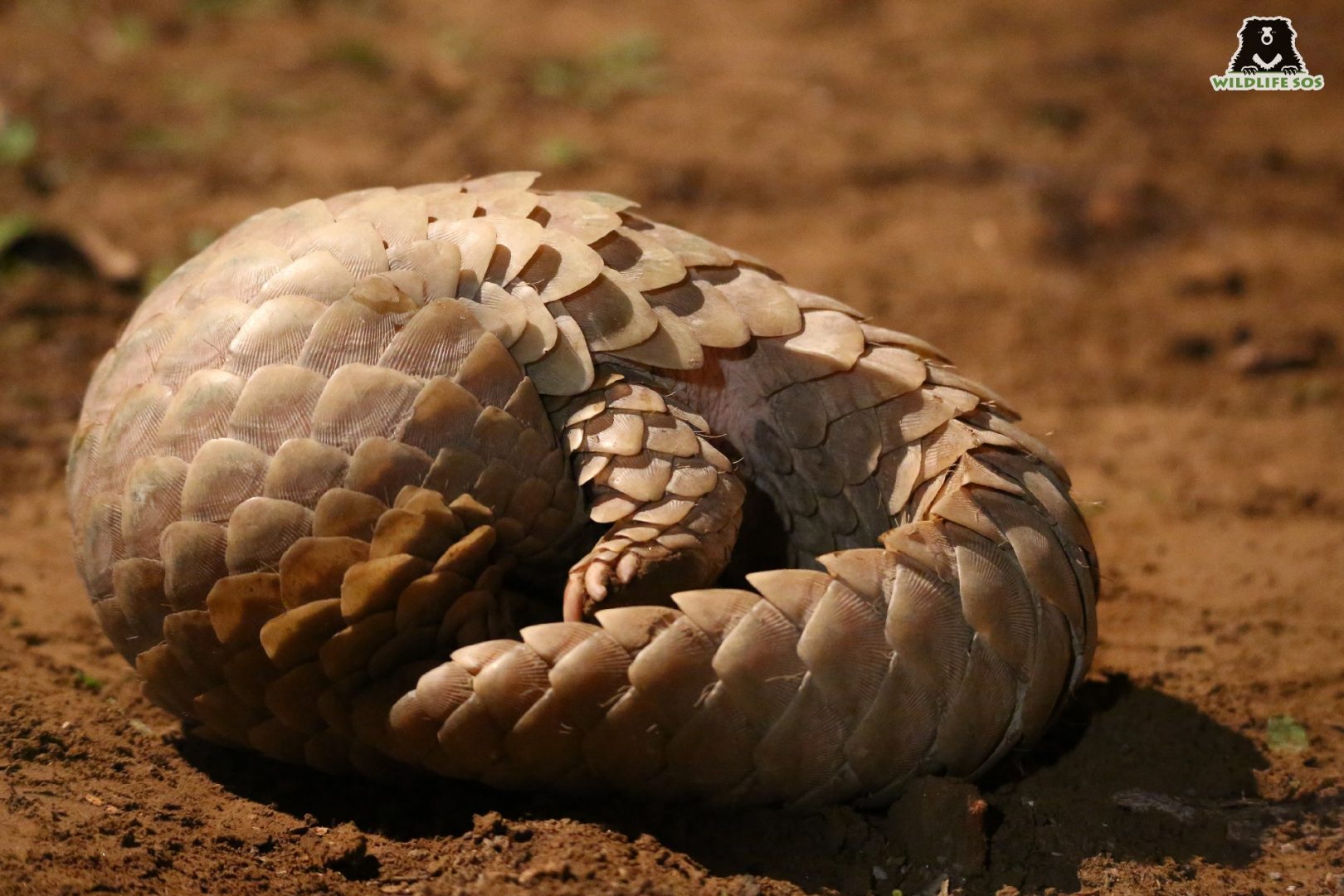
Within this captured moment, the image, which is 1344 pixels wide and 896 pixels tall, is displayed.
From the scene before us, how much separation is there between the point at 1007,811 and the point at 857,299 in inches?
139

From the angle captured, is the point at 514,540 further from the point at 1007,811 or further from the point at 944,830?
the point at 1007,811

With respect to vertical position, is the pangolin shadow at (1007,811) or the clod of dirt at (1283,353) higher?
the clod of dirt at (1283,353)

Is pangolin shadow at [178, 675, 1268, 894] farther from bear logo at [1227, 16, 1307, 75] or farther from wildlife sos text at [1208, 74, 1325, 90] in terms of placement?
bear logo at [1227, 16, 1307, 75]

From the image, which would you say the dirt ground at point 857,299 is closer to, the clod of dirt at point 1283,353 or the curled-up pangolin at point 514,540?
the clod of dirt at point 1283,353

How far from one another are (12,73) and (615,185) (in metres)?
3.82

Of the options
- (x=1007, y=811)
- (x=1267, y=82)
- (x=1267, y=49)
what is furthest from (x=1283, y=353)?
(x=1007, y=811)

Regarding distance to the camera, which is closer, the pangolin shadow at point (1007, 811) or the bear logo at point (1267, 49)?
the pangolin shadow at point (1007, 811)

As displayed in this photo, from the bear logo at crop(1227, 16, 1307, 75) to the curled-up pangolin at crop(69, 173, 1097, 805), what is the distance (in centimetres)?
643

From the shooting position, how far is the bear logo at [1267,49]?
859 cm

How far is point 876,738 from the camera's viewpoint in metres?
3.00

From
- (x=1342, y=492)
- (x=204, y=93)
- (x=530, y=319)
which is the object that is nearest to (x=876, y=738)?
(x=530, y=319)

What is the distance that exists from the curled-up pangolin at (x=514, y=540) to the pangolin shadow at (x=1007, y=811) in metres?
0.10

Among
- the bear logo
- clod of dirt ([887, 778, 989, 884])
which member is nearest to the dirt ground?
clod of dirt ([887, 778, 989, 884])

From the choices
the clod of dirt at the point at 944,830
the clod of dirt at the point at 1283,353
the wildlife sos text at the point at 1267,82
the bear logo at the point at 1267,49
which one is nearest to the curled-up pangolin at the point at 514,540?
the clod of dirt at the point at 944,830
